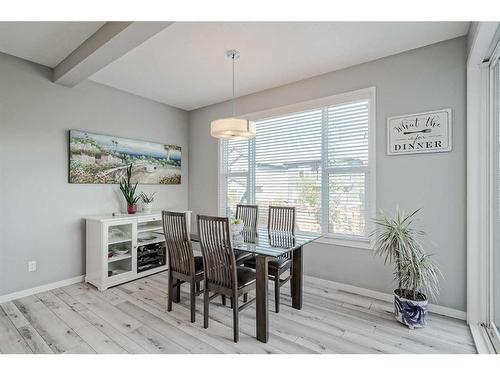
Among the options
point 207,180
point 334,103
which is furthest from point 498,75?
point 207,180

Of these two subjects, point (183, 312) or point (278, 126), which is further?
point (278, 126)

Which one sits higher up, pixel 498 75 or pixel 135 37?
pixel 135 37

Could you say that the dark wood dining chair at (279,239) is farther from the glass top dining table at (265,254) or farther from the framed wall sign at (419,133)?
the framed wall sign at (419,133)

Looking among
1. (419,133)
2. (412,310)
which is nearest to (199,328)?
(412,310)

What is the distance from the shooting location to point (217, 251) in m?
2.09

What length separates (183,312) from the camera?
250 centimetres

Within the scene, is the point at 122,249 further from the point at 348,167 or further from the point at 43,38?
the point at 348,167

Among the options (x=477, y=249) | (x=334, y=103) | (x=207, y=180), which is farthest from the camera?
(x=207, y=180)

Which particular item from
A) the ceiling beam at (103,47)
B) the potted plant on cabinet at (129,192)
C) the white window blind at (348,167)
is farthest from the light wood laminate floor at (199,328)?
the ceiling beam at (103,47)

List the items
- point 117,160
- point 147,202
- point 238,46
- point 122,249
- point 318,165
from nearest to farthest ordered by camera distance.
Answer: point 238,46 < point 318,165 < point 122,249 < point 117,160 < point 147,202

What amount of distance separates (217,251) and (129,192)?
7.28 ft

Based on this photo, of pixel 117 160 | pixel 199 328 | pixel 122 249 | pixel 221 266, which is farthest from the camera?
pixel 117 160
